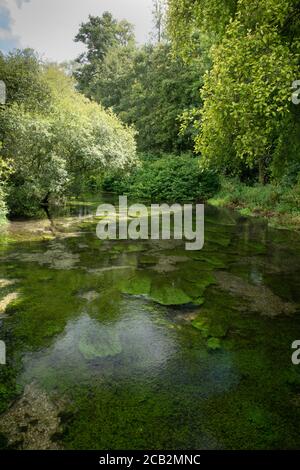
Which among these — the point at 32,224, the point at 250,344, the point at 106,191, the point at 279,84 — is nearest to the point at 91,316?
the point at 250,344

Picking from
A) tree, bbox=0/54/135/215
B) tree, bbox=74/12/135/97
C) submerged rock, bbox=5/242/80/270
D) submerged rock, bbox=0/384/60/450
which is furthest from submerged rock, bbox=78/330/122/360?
tree, bbox=74/12/135/97

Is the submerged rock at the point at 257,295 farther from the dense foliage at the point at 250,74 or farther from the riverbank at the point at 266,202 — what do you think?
the riverbank at the point at 266,202

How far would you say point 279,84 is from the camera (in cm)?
601

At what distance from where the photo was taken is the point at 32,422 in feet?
12.5

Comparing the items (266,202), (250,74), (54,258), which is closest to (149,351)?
(250,74)

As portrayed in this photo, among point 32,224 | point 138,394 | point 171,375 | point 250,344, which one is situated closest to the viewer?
point 138,394

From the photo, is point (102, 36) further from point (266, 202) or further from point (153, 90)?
point (266, 202)

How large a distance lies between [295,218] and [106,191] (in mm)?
21538

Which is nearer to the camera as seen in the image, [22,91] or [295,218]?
[295,218]

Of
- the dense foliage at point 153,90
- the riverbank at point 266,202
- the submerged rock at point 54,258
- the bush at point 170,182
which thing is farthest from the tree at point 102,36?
the submerged rock at point 54,258

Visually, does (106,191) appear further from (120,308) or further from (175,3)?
(120,308)

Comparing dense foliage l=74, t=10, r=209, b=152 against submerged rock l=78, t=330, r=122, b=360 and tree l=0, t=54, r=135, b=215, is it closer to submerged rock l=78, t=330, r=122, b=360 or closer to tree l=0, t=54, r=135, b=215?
tree l=0, t=54, r=135, b=215
